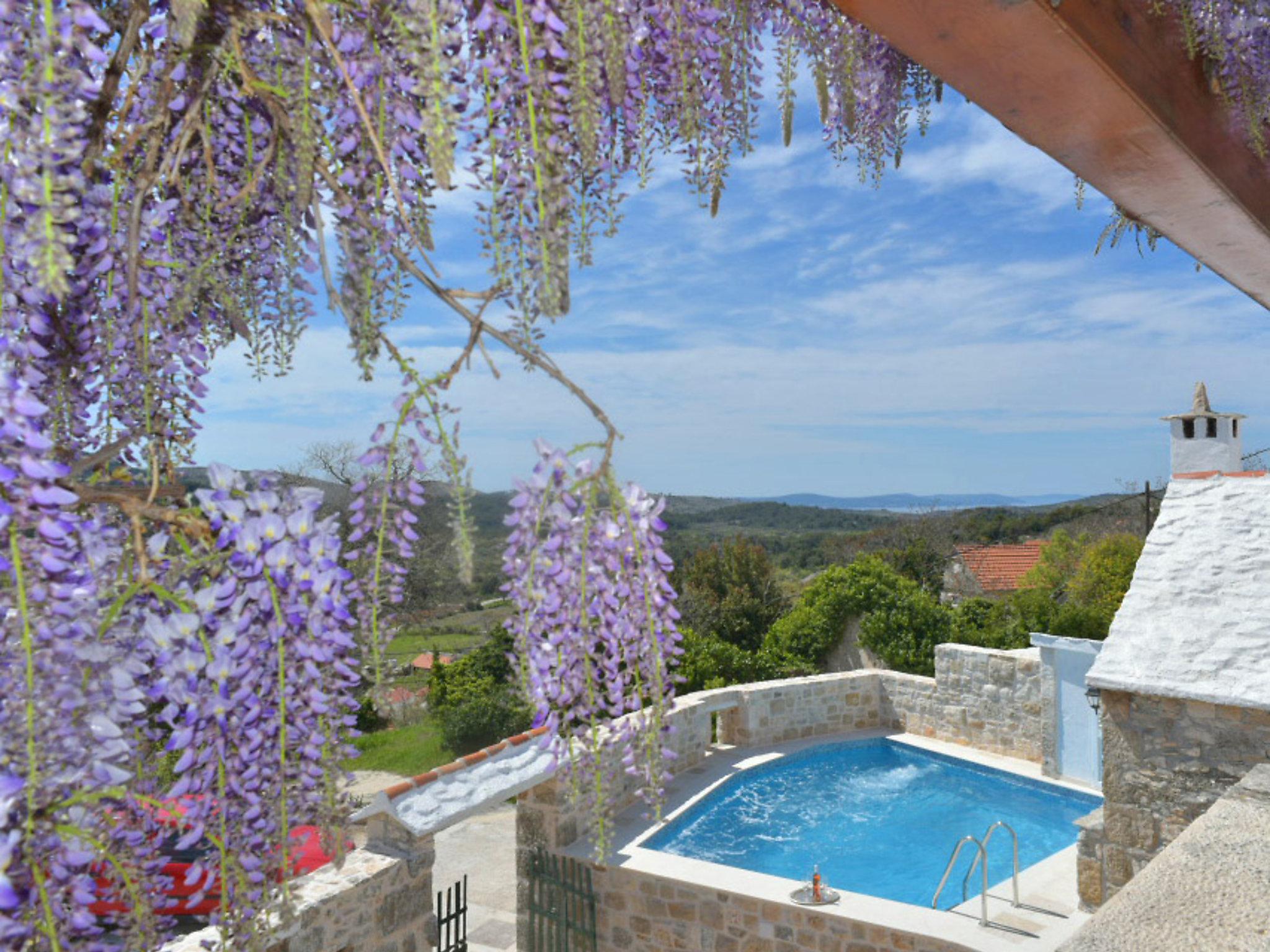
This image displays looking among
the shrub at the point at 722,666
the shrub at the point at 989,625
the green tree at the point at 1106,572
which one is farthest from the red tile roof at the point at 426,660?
the green tree at the point at 1106,572

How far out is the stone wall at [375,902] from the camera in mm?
4234

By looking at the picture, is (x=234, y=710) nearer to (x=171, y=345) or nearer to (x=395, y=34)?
(x=171, y=345)

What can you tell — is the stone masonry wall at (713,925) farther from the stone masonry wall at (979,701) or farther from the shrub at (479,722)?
the shrub at (479,722)

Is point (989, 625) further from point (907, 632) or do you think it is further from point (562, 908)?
point (562, 908)

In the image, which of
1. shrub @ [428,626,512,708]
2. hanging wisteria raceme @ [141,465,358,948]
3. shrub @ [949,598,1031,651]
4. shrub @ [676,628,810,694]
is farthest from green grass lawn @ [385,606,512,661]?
hanging wisteria raceme @ [141,465,358,948]

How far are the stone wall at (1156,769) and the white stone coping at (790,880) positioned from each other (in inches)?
22.5

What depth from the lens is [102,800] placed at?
85 cm

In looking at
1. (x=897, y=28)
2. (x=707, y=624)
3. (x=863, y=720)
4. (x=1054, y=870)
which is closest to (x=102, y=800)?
(x=897, y=28)

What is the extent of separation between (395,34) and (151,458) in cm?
55

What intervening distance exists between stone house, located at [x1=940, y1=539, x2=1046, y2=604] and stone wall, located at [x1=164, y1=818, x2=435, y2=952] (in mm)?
13868

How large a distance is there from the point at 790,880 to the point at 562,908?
5.64ft

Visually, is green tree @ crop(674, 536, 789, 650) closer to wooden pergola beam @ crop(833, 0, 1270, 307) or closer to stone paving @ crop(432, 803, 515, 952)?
stone paving @ crop(432, 803, 515, 952)

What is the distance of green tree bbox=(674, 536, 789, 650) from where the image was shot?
537 inches

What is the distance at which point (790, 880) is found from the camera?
242 inches
